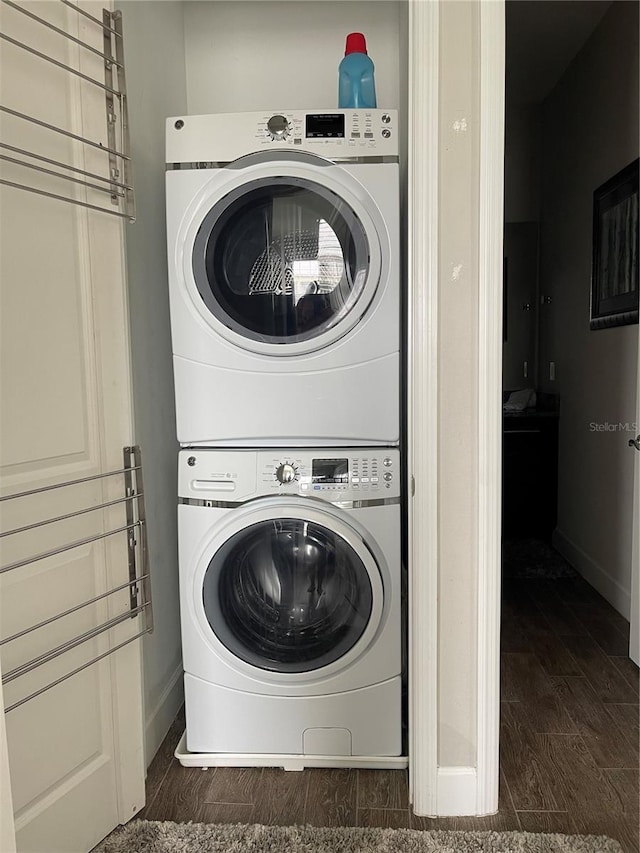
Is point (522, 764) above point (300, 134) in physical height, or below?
below

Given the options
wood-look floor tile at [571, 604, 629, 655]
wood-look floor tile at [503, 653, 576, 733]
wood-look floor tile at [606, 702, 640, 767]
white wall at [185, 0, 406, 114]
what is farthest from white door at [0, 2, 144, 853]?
wood-look floor tile at [571, 604, 629, 655]

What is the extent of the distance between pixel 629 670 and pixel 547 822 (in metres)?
0.91

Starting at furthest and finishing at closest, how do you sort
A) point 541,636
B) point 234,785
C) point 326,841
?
point 541,636 → point 234,785 → point 326,841

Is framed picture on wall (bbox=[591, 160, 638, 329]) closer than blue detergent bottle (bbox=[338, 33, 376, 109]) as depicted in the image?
No

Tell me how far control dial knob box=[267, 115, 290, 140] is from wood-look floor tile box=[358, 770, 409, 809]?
1754 mm

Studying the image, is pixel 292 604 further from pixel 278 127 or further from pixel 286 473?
pixel 278 127

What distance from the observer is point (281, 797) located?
5.48ft

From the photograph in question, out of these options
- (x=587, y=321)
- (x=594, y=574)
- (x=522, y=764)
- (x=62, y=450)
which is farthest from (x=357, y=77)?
(x=594, y=574)

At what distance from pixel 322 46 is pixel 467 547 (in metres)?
1.82

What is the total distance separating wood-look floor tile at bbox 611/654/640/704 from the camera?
2170 mm

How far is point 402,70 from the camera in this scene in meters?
2.06

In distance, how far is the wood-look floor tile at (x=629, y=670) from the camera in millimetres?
2170

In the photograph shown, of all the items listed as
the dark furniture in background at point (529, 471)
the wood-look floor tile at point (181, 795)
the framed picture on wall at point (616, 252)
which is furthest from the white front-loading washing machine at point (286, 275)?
the dark furniture in background at point (529, 471)

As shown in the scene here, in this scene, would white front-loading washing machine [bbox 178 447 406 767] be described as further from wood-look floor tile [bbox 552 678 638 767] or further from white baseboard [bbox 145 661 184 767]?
wood-look floor tile [bbox 552 678 638 767]
